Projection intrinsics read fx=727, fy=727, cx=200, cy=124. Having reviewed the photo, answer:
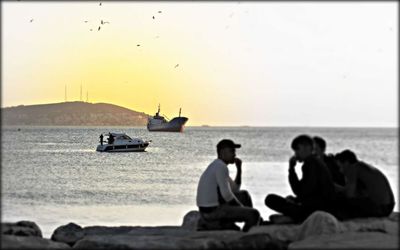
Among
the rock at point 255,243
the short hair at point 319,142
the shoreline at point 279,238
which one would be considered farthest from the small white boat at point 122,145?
the rock at point 255,243

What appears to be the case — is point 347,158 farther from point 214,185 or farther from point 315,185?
point 214,185

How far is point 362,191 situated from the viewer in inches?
424

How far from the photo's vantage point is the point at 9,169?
47750 mm

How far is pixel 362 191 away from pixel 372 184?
211mm

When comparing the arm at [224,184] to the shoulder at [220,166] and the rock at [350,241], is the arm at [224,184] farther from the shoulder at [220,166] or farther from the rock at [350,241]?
the rock at [350,241]

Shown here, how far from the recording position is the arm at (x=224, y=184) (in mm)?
10430

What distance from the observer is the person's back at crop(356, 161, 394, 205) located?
10609 mm

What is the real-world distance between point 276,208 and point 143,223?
8308 mm

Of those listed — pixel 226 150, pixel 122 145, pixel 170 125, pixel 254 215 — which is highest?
pixel 170 125

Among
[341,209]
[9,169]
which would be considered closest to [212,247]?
[341,209]

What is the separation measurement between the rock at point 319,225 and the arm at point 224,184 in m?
1.17

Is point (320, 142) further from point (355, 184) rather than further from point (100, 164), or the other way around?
point (100, 164)

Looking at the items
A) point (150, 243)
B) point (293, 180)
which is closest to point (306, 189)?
point (293, 180)

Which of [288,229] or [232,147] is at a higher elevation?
[232,147]
